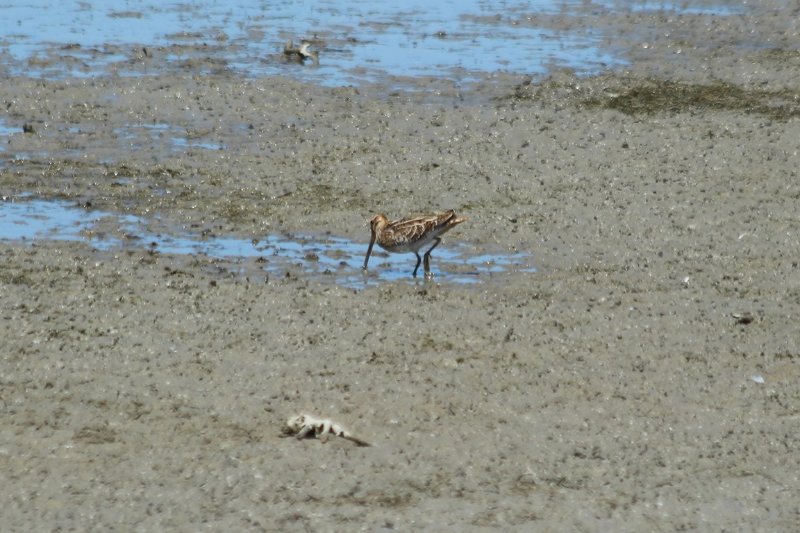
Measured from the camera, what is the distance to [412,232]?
10945 mm

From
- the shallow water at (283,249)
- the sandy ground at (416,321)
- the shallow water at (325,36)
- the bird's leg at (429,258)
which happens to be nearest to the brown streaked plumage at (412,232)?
the bird's leg at (429,258)

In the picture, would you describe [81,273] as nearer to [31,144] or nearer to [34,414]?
[34,414]

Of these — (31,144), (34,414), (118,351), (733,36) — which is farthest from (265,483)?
(733,36)

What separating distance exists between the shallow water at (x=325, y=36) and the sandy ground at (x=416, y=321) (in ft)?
3.77

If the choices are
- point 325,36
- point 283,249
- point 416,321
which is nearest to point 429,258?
point 283,249

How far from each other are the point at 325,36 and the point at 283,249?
933cm

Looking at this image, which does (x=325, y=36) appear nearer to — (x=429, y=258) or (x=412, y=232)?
(x=429, y=258)

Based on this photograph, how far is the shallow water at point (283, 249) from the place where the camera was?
1106 centimetres

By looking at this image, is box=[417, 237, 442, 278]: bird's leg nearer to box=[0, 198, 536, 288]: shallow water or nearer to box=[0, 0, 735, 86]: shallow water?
box=[0, 198, 536, 288]: shallow water

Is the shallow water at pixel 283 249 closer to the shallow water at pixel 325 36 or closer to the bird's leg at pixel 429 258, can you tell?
the bird's leg at pixel 429 258

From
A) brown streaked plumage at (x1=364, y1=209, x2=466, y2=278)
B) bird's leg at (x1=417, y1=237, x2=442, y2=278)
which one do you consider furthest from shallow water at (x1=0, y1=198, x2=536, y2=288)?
brown streaked plumage at (x1=364, y1=209, x2=466, y2=278)

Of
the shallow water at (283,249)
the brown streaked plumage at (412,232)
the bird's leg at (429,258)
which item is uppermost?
the brown streaked plumage at (412,232)

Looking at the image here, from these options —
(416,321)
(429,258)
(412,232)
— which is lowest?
(429,258)

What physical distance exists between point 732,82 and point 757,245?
20.6 ft
